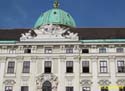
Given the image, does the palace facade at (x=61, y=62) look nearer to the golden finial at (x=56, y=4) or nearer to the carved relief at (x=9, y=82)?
the carved relief at (x=9, y=82)

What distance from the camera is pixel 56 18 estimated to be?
48031 millimetres

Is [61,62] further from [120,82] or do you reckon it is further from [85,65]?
[120,82]

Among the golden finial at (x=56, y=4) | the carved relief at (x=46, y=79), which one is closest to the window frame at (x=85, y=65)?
the carved relief at (x=46, y=79)

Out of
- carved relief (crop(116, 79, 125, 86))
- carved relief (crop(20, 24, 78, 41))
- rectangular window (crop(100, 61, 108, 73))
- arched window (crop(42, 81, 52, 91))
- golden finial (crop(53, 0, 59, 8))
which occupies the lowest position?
arched window (crop(42, 81, 52, 91))

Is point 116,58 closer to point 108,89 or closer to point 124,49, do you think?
point 124,49

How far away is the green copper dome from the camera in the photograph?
4753cm

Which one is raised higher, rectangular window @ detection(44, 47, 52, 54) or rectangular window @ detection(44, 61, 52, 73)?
rectangular window @ detection(44, 47, 52, 54)

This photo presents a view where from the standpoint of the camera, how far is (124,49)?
4019cm

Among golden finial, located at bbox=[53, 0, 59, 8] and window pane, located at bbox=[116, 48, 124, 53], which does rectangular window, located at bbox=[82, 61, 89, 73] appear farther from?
golden finial, located at bbox=[53, 0, 59, 8]

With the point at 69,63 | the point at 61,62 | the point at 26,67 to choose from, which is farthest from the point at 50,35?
the point at 26,67

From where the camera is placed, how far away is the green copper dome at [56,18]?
47.5 metres

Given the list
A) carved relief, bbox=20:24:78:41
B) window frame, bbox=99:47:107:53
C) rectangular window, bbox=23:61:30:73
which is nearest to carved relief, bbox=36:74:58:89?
rectangular window, bbox=23:61:30:73

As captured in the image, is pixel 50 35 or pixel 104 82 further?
pixel 50 35

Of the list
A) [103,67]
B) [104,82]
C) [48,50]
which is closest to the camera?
[104,82]
